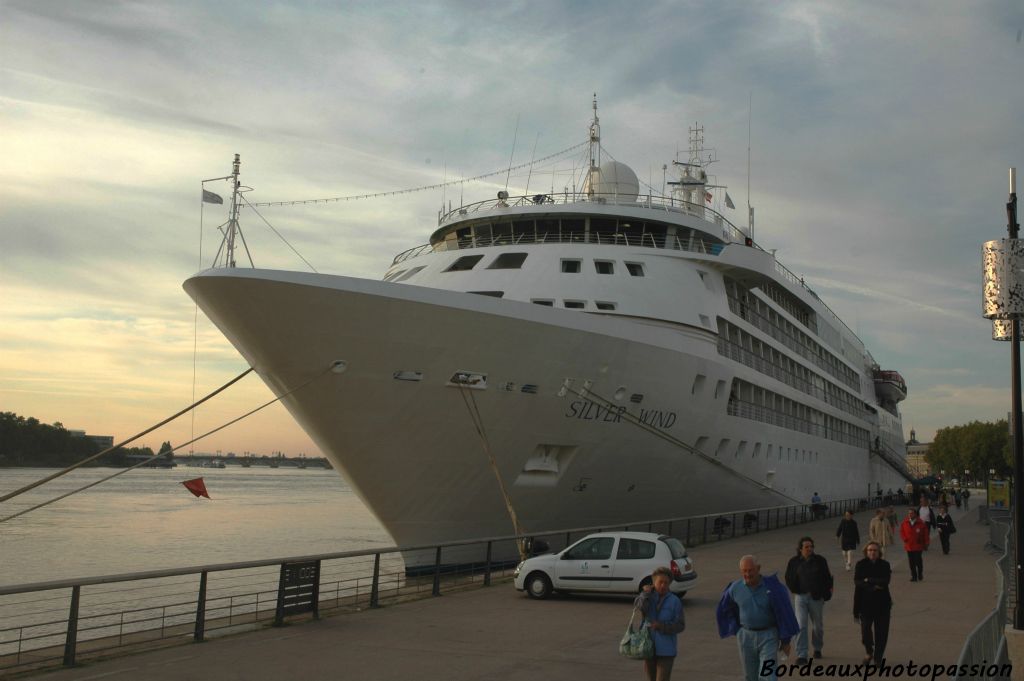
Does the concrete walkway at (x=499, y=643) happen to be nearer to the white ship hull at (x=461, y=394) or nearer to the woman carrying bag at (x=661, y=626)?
the woman carrying bag at (x=661, y=626)

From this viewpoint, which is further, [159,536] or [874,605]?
[159,536]

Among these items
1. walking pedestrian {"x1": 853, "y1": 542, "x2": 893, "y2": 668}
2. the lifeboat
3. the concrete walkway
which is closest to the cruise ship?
the concrete walkway

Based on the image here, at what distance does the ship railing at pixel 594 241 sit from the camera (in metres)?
23.7

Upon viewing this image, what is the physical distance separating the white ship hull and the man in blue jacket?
31.2 ft

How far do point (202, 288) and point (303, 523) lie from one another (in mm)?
37508

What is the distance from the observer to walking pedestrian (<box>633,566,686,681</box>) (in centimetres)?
689

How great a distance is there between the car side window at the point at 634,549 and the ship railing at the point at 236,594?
2.10 m

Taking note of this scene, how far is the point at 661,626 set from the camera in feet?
22.6

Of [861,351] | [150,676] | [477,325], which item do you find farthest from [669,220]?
[861,351]

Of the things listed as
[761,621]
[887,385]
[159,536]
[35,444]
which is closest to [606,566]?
[761,621]

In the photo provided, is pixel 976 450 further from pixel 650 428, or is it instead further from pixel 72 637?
pixel 72 637

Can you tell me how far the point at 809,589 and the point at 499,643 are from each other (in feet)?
10.8

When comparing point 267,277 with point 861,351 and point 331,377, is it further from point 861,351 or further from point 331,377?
point 861,351

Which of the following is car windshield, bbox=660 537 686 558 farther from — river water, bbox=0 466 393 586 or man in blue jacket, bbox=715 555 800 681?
river water, bbox=0 466 393 586
